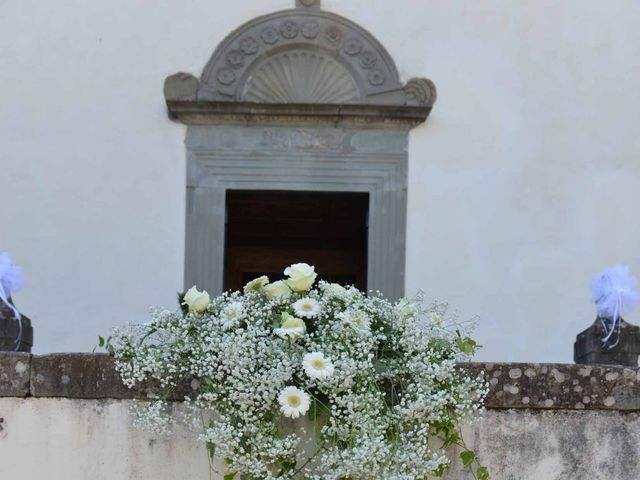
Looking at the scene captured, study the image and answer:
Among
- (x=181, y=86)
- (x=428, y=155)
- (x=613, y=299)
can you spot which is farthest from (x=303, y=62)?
(x=613, y=299)

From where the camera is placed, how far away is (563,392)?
13.5 ft

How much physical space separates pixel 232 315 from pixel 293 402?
337mm

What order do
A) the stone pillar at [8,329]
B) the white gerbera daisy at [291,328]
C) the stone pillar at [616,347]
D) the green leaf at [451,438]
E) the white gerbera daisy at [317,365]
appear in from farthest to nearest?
the stone pillar at [616,347], the stone pillar at [8,329], the green leaf at [451,438], the white gerbera daisy at [291,328], the white gerbera daisy at [317,365]

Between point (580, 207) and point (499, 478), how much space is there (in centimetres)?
400

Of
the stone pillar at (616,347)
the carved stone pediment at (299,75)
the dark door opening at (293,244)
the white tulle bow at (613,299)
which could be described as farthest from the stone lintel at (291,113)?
the dark door opening at (293,244)

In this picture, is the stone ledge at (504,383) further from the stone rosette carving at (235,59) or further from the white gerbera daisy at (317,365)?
the stone rosette carving at (235,59)

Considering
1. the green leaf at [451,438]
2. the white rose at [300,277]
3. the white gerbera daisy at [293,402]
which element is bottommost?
the green leaf at [451,438]

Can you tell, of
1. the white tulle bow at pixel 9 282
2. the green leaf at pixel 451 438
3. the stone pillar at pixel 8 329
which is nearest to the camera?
the green leaf at pixel 451 438

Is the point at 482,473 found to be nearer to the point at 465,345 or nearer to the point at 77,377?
the point at 465,345

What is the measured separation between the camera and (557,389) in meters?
4.12

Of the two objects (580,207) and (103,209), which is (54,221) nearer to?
(103,209)

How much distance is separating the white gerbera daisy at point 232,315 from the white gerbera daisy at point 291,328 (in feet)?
0.41

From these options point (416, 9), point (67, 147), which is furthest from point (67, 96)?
point (416, 9)

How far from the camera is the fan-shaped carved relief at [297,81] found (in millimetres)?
7938
